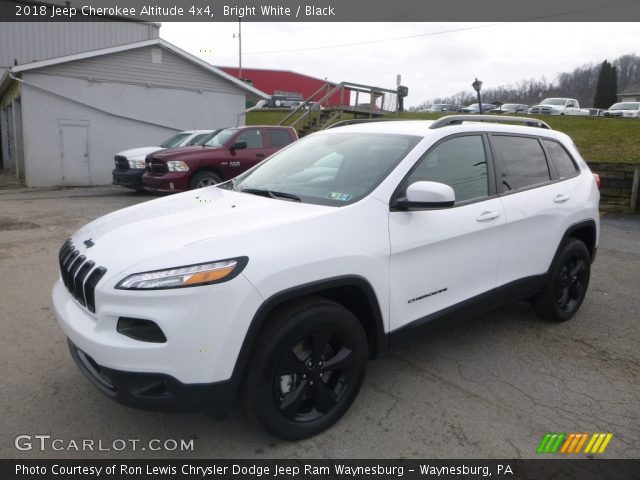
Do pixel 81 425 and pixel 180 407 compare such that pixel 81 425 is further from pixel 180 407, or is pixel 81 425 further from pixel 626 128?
pixel 626 128

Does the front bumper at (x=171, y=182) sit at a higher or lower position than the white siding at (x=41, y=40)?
lower

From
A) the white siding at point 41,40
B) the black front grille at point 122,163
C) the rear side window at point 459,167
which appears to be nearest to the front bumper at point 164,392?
the rear side window at point 459,167

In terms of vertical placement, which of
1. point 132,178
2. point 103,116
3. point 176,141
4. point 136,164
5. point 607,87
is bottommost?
point 132,178

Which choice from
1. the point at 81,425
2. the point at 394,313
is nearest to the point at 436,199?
the point at 394,313

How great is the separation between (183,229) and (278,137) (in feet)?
30.5

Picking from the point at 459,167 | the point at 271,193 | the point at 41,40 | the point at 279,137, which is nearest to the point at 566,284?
the point at 459,167

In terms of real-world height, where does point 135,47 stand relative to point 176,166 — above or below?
above

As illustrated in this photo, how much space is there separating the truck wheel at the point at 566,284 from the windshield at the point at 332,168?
1.91m

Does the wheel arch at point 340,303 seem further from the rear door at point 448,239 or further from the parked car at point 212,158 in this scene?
the parked car at point 212,158

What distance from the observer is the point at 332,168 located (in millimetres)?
3439

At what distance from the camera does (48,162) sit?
1541 centimetres

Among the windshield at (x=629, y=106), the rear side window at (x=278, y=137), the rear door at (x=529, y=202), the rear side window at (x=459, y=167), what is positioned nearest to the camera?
the rear side window at (x=459, y=167)

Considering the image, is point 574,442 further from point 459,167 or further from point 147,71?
point 147,71

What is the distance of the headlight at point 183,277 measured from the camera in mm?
2271
